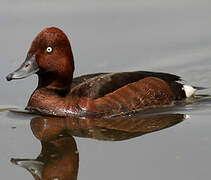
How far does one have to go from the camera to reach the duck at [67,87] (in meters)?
8.12

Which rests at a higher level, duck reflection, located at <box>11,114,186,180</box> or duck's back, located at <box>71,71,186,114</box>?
duck's back, located at <box>71,71,186,114</box>

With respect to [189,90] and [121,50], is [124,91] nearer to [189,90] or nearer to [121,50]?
[189,90]

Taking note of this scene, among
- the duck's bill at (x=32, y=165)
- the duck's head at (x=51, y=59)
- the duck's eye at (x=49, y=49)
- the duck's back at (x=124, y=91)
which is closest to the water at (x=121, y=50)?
the duck's bill at (x=32, y=165)

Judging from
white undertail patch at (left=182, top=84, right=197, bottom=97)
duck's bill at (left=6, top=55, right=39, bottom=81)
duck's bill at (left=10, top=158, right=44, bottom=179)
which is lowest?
duck's bill at (left=10, top=158, right=44, bottom=179)

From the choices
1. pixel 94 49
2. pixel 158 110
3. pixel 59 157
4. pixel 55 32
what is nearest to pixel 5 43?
pixel 94 49

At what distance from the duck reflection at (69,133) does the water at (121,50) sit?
0.11 m

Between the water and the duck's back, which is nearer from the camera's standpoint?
the water

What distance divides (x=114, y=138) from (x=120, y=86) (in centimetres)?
113

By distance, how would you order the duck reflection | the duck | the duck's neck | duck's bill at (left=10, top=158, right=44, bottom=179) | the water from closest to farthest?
duck's bill at (left=10, top=158, right=44, bottom=179) → the duck reflection → the water → the duck → the duck's neck

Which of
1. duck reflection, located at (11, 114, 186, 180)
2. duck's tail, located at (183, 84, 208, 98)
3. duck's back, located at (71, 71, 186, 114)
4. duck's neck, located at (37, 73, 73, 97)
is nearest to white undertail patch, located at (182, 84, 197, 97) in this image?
duck's tail, located at (183, 84, 208, 98)

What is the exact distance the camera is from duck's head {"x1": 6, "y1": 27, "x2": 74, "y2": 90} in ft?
26.8

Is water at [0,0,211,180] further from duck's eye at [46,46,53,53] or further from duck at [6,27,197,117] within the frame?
duck's eye at [46,46,53,53]

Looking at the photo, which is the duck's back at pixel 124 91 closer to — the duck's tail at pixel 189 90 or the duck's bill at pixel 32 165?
the duck's tail at pixel 189 90

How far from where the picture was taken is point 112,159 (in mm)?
6605
